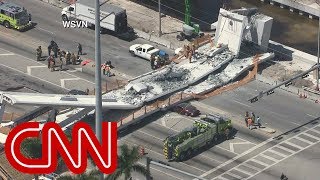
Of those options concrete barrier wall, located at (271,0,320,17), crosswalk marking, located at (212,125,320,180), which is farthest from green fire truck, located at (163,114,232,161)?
concrete barrier wall, located at (271,0,320,17)

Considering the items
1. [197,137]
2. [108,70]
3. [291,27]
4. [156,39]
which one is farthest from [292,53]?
[197,137]

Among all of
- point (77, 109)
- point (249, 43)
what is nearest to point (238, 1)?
point (249, 43)

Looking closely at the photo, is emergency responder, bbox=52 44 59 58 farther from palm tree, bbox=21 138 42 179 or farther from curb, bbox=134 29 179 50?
palm tree, bbox=21 138 42 179

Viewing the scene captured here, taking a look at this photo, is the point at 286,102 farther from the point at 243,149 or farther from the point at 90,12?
the point at 90,12

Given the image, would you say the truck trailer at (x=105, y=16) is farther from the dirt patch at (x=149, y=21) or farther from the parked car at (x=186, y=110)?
the parked car at (x=186, y=110)


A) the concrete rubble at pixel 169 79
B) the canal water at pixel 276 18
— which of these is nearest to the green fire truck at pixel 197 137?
the concrete rubble at pixel 169 79

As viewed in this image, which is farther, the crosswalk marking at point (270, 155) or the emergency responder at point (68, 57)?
the emergency responder at point (68, 57)

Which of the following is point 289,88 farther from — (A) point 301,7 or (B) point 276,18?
(A) point 301,7
